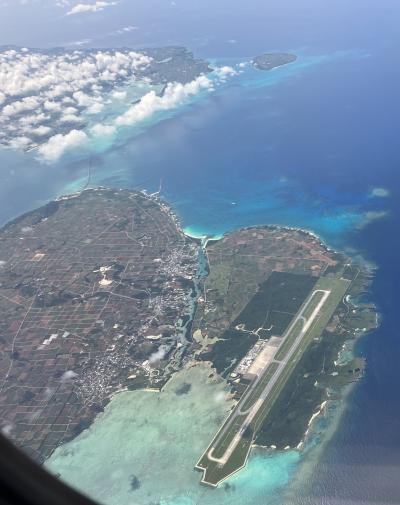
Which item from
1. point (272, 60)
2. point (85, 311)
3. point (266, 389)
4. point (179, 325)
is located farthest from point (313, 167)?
point (272, 60)

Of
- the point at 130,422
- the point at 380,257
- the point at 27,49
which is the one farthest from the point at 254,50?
the point at 130,422

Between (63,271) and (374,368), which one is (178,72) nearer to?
(63,271)

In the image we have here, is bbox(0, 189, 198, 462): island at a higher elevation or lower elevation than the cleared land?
lower

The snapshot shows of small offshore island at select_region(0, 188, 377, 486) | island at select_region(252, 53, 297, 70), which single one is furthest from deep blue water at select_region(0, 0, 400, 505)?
island at select_region(252, 53, 297, 70)

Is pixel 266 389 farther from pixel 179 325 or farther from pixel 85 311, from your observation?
pixel 85 311

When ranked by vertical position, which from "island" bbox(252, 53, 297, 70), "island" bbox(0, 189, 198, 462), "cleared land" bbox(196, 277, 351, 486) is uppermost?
"island" bbox(252, 53, 297, 70)

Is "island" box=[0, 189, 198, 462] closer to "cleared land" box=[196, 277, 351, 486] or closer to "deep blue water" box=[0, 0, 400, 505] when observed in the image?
"cleared land" box=[196, 277, 351, 486]
